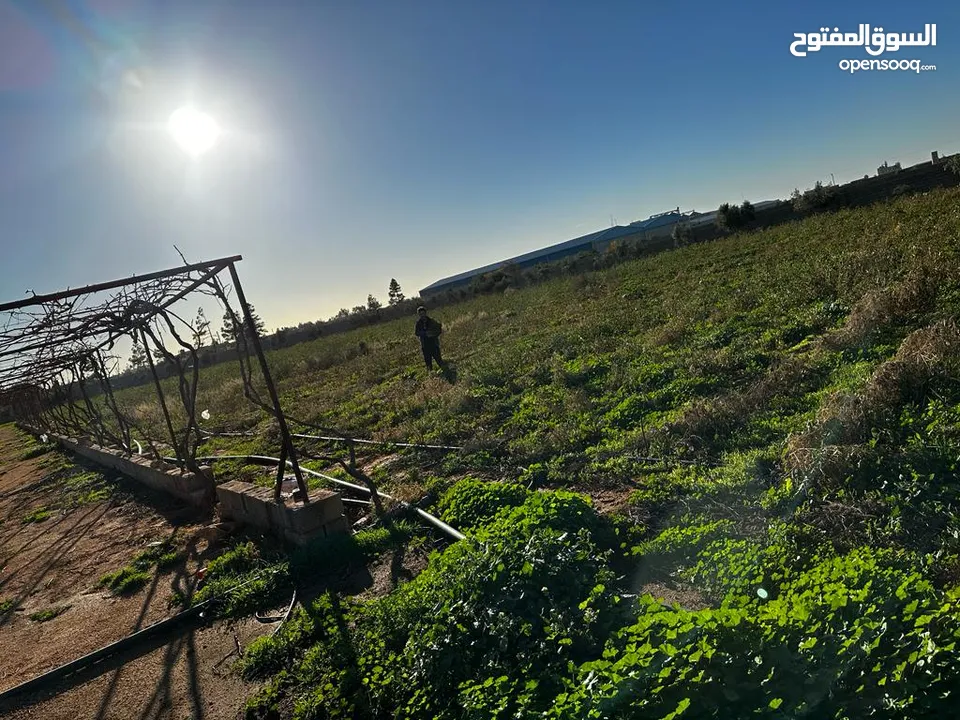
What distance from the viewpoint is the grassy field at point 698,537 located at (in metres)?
2.17

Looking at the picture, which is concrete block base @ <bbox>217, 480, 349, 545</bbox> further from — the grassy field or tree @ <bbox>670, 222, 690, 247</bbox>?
tree @ <bbox>670, 222, 690, 247</bbox>

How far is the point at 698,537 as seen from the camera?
3811mm

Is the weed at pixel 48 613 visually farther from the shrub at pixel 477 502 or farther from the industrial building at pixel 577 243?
the industrial building at pixel 577 243

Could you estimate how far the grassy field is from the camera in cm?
217

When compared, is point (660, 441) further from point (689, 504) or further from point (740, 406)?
point (689, 504)

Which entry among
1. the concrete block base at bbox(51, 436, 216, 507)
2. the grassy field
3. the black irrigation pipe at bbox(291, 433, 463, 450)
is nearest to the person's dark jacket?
the black irrigation pipe at bbox(291, 433, 463, 450)

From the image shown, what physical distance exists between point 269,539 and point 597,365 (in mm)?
5304

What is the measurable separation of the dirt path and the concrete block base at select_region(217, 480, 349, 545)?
0.57 meters

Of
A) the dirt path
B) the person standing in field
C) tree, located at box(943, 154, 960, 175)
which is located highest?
tree, located at box(943, 154, 960, 175)

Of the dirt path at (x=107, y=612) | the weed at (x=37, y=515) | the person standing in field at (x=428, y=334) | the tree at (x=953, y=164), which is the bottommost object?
the dirt path at (x=107, y=612)

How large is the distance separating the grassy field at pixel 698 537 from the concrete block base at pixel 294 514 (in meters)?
1.01

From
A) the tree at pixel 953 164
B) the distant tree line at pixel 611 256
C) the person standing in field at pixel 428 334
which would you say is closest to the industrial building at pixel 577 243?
the distant tree line at pixel 611 256

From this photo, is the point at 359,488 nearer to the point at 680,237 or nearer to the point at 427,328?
the point at 427,328

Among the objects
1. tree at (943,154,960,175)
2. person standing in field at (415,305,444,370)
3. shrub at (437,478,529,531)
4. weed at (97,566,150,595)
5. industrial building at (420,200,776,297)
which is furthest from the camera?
industrial building at (420,200,776,297)
